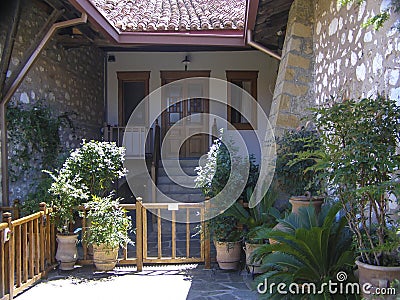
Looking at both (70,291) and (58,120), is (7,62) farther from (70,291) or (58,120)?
(70,291)

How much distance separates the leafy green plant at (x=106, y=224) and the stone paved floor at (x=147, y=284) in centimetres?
42

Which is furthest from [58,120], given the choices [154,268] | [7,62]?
[154,268]

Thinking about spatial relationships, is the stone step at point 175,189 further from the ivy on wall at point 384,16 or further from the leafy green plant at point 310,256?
the ivy on wall at point 384,16

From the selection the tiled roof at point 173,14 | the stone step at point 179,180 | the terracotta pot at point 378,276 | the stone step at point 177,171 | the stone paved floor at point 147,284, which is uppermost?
the tiled roof at point 173,14

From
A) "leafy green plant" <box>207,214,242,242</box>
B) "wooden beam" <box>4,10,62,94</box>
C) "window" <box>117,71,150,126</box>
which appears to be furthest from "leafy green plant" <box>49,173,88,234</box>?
"window" <box>117,71,150,126</box>

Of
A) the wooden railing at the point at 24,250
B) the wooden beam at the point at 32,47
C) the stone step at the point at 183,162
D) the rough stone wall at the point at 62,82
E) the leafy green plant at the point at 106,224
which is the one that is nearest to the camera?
the wooden railing at the point at 24,250

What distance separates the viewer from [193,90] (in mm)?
10883

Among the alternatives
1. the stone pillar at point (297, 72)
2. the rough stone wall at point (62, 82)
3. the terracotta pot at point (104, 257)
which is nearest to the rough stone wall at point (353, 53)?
the stone pillar at point (297, 72)

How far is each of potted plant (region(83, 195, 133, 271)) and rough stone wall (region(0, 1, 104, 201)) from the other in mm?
1329

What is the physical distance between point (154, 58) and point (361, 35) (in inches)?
295

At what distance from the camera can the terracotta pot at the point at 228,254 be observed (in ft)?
18.2

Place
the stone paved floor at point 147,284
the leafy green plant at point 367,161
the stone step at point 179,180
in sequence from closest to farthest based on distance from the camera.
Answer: the leafy green plant at point 367,161 < the stone paved floor at point 147,284 < the stone step at point 179,180

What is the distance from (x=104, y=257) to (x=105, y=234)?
31 cm

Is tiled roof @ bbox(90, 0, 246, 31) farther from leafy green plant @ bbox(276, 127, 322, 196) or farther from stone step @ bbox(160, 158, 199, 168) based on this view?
stone step @ bbox(160, 158, 199, 168)
